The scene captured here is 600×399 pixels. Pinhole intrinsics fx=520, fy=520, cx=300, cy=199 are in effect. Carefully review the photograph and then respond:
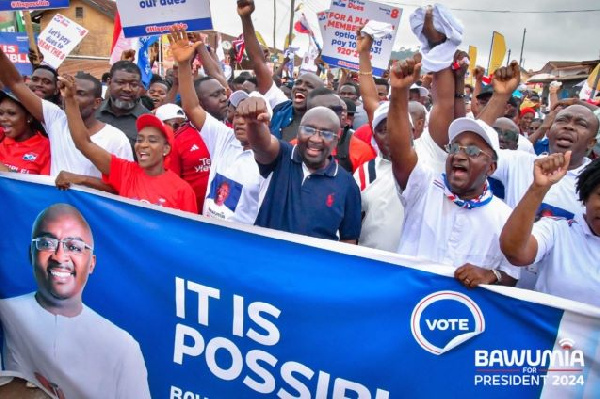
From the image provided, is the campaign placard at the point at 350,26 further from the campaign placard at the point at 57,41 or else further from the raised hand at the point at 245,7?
the campaign placard at the point at 57,41

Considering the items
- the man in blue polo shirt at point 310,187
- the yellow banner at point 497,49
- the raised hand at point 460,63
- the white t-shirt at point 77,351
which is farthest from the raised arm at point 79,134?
the yellow banner at point 497,49

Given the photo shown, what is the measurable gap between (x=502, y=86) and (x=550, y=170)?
4.35 ft

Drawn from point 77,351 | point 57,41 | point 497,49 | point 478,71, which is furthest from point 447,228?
point 497,49

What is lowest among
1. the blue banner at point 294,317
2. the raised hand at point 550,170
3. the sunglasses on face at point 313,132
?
the blue banner at point 294,317

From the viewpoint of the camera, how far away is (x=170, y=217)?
274cm

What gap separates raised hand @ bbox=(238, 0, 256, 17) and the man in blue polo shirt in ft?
5.00

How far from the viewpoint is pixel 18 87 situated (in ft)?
12.4

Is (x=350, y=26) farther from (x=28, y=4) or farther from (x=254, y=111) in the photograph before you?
(x=254, y=111)

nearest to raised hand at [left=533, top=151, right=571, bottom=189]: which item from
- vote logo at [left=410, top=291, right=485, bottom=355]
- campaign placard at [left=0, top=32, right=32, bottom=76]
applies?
vote logo at [left=410, top=291, right=485, bottom=355]

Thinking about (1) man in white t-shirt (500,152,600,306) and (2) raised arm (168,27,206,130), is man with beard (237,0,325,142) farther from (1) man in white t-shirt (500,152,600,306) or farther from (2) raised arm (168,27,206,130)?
(1) man in white t-shirt (500,152,600,306)

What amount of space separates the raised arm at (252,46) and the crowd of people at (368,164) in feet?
0.04

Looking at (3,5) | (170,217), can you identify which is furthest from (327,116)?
(3,5)

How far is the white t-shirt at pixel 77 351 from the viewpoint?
2805mm

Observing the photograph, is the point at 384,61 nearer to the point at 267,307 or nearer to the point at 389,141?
the point at 389,141
